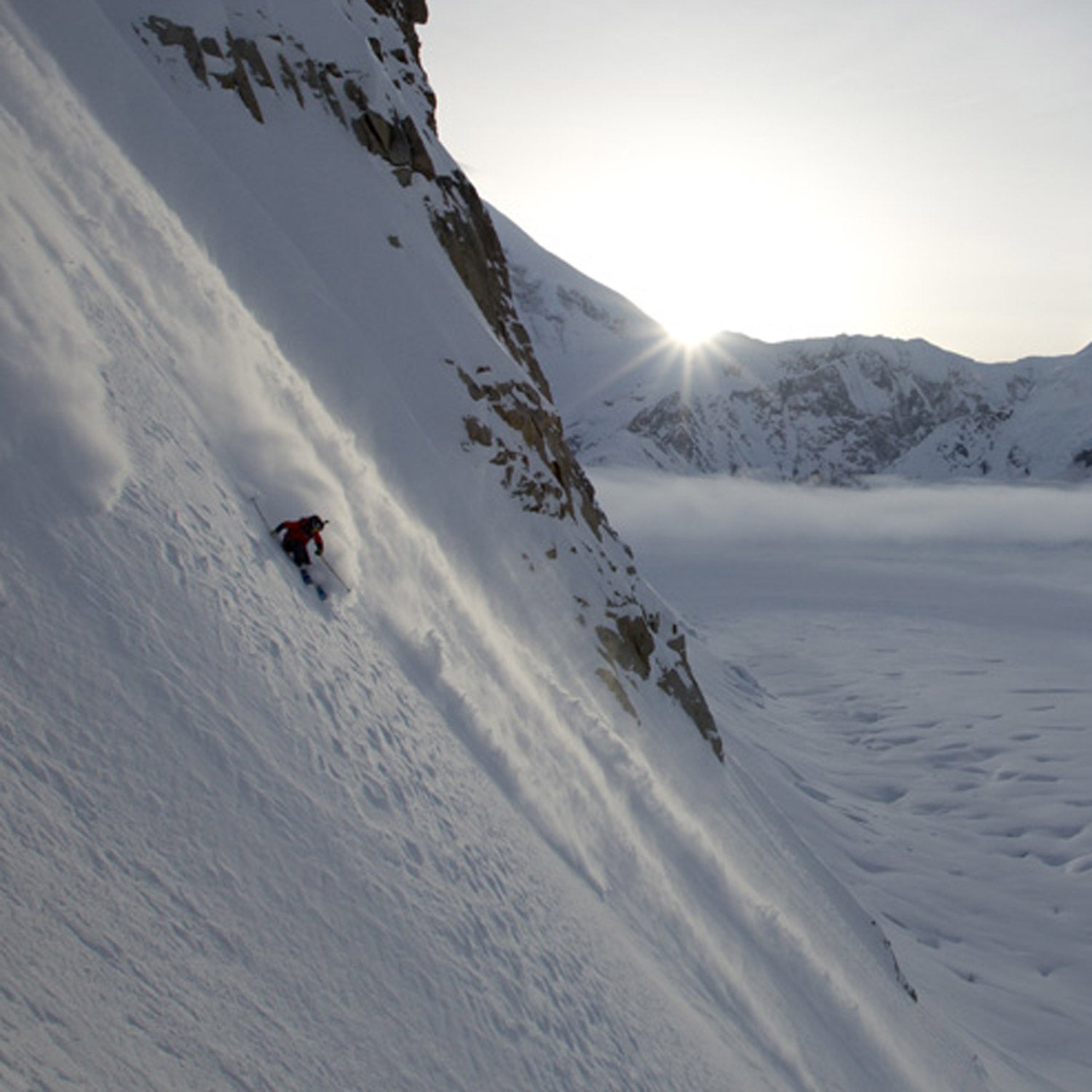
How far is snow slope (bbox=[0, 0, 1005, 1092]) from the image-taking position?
12.8 ft

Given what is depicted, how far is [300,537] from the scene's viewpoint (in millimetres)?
7914

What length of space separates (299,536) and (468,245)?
16936 millimetres

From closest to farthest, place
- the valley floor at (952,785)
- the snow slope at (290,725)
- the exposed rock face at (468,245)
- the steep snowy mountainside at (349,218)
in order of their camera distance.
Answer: the snow slope at (290,725) → the steep snowy mountainside at (349,218) → the exposed rock face at (468,245) → the valley floor at (952,785)

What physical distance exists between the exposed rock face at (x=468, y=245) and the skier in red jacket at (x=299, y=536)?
30.4 ft

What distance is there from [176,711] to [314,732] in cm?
138

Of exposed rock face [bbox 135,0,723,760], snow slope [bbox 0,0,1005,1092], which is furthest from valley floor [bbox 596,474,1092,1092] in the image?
exposed rock face [bbox 135,0,723,760]

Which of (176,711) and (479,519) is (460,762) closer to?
(176,711)

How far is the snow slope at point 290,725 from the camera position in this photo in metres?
3.91

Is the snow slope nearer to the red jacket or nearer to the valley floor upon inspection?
the red jacket

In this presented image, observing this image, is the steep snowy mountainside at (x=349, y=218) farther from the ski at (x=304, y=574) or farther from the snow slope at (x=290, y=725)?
the ski at (x=304, y=574)

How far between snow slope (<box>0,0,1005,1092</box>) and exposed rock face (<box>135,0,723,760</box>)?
1.90ft

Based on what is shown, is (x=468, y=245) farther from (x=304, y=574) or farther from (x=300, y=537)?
(x=304, y=574)

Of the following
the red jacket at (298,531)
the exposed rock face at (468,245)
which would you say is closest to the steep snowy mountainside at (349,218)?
the exposed rock face at (468,245)

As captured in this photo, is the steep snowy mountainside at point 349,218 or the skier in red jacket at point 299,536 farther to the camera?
the steep snowy mountainside at point 349,218
